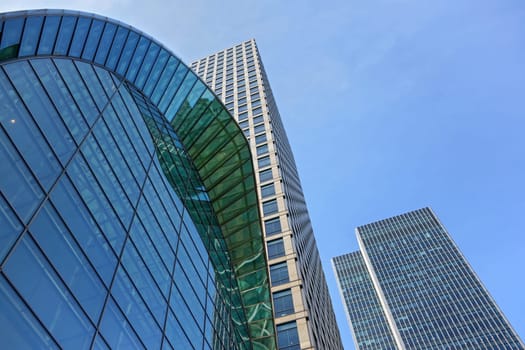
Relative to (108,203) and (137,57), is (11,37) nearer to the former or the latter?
(108,203)

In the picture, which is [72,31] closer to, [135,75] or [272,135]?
[135,75]

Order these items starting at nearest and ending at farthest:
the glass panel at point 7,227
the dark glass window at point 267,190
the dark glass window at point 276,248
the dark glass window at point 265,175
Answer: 1. the glass panel at point 7,227
2. the dark glass window at point 276,248
3. the dark glass window at point 267,190
4. the dark glass window at point 265,175

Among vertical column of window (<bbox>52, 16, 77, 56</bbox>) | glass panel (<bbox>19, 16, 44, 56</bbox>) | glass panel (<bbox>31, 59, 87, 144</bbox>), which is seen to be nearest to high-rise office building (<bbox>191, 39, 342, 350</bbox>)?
glass panel (<bbox>31, 59, 87, 144</bbox>)

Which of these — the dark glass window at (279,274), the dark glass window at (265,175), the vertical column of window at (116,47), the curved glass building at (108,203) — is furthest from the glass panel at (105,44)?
the dark glass window at (265,175)

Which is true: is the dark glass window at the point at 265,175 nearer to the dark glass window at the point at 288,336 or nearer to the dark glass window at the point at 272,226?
the dark glass window at the point at 272,226

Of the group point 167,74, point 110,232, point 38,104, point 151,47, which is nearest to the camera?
point 38,104

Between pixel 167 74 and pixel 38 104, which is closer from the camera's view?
pixel 38 104

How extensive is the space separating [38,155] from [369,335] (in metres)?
170

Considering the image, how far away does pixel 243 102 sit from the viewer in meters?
76.1

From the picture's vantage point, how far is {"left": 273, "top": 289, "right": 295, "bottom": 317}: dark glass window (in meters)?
37.8

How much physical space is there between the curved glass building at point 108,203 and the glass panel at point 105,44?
0.07 m

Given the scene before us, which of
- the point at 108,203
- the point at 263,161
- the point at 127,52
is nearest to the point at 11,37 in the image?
the point at 108,203

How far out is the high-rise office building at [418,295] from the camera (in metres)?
140

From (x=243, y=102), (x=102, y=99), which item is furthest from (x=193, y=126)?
(x=243, y=102)
